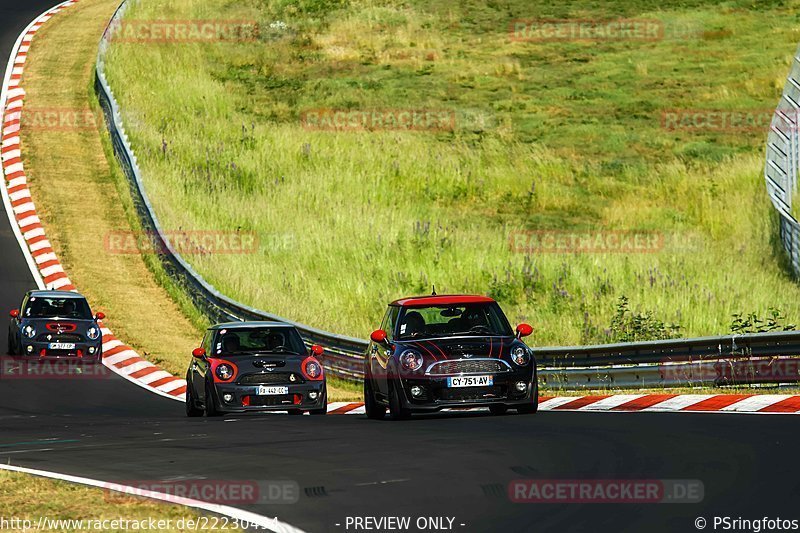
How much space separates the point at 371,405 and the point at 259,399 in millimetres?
2139

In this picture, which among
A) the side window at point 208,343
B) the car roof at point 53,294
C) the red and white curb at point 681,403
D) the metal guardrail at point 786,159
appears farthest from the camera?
the metal guardrail at point 786,159

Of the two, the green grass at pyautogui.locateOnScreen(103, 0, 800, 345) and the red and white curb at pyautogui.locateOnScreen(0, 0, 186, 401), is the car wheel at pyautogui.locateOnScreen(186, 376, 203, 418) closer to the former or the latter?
the red and white curb at pyautogui.locateOnScreen(0, 0, 186, 401)

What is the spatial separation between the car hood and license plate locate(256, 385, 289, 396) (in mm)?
2977

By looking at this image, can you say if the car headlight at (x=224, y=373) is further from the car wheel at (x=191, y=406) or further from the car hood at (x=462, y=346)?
the car hood at (x=462, y=346)

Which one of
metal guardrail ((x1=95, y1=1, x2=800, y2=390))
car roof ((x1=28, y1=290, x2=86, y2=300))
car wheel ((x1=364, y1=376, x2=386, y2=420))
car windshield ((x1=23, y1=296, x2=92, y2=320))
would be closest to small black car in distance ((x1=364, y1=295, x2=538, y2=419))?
car wheel ((x1=364, y1=376, x2=386, y2=420))

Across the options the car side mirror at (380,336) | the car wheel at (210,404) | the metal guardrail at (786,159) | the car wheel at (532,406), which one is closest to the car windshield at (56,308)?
the car wheel at (210,404)

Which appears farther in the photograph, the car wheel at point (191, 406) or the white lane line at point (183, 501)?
the car wheel at point (191, 406)

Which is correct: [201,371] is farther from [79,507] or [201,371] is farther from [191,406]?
[79,507]

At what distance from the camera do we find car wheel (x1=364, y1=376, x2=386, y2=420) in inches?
694

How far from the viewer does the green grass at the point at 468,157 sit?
29.8 m

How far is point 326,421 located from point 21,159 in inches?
1010

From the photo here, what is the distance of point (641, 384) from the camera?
747 inches

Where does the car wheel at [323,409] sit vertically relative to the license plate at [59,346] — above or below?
above

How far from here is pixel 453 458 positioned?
38.5 feet
